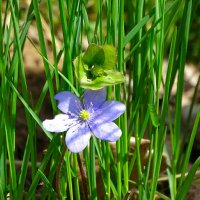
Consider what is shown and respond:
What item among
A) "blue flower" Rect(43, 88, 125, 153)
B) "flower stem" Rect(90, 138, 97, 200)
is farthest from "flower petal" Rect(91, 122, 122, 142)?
"flower stem" Rect(90, 138, 97, 200)

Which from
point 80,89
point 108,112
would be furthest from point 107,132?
point 80,89

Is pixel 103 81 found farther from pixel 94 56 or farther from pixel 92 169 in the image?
pixel 92 169

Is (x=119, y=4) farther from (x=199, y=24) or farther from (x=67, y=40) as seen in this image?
(x=199, y=24)

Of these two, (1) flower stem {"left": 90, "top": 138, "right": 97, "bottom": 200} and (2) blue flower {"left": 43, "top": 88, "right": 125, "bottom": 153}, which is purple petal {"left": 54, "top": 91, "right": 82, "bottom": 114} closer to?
(2) blue flower {"left": 43, "top": 88, "right": 125, "bottom": 153}

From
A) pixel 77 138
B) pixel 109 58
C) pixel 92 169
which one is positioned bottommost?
pixel 92 169

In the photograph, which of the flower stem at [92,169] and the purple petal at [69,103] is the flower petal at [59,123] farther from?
the flower stem at [92,169]

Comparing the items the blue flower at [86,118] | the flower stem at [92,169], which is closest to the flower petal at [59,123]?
the blue flower at [86,118]
